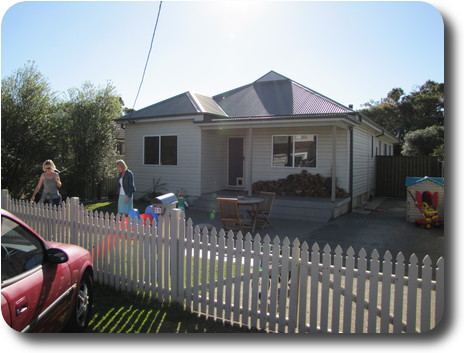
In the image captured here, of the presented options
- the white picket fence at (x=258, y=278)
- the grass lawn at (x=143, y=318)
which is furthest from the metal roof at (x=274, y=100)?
the grass lawn at (x=143, y=318)

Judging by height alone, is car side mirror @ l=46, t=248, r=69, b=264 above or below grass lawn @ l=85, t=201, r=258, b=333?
above

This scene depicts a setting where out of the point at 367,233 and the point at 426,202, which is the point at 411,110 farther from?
the point at 367,233

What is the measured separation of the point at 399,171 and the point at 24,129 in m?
17.1

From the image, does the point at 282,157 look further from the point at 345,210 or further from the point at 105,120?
the point at 105,120

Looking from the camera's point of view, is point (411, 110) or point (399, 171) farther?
point (411, 110)

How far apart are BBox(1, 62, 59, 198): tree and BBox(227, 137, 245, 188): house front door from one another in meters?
7.06

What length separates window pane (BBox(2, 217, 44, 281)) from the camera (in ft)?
9.45

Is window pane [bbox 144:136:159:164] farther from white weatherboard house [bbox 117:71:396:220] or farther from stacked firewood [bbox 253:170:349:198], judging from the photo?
stacked firewood [bbox 253:170:349:198]

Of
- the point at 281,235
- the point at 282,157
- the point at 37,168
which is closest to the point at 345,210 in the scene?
the point at 282,157

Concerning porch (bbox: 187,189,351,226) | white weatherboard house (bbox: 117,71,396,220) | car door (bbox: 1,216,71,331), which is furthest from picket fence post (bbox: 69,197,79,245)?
white weatherboard house (bbox: 117,71,396,220)

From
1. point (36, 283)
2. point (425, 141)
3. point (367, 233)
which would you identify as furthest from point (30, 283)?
point (425, 141)

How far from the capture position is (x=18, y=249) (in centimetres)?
307

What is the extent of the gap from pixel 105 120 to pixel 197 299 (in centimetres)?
1182

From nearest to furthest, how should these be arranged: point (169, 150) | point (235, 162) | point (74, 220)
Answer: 1. point (74, 220)
2. point (169, 150)
3. point (235, 162)
